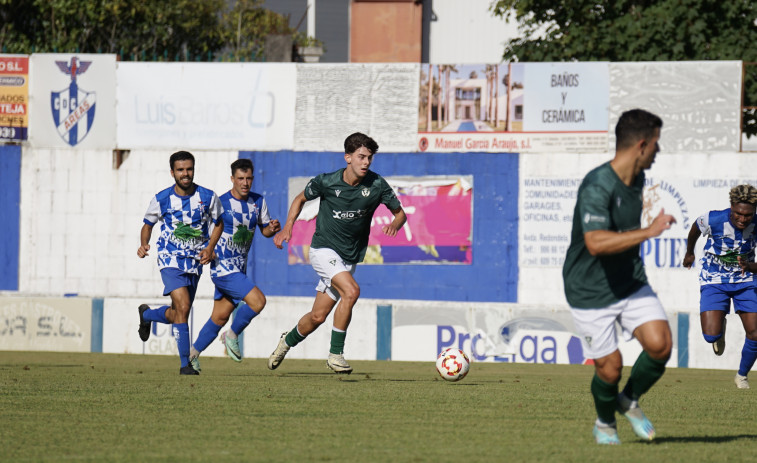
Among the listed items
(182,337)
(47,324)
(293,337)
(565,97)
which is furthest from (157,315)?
(565,97)

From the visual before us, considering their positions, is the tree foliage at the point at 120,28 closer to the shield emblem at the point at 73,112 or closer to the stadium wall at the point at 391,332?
the shield emblem at the point at 73,112

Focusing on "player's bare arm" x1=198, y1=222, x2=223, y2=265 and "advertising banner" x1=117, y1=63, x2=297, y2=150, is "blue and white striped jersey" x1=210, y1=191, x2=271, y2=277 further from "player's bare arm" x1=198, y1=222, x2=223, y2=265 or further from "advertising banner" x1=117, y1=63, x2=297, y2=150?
"advertising banner" x1=117, y1=63, x2=297, y2=150

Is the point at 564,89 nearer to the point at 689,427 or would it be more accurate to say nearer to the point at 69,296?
the point at 69,296

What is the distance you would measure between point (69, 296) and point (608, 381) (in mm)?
15002

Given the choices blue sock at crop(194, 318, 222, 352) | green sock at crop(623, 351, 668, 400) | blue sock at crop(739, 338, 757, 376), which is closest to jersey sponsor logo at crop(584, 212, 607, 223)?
green sock at crop(623, 351, 668, 400)

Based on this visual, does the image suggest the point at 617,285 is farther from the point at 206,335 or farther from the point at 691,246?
the point at 206,335

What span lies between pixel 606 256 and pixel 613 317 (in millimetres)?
352

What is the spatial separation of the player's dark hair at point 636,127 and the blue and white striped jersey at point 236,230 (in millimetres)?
6118

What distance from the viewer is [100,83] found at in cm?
2166

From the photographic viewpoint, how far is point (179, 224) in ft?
37.5

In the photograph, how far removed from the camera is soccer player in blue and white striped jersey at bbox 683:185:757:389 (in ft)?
39.4

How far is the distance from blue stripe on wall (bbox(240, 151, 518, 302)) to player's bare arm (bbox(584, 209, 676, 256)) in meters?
14.2

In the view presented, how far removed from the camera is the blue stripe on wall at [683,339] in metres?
18.0

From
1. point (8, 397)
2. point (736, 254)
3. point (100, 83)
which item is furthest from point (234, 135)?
point (8, 397)
